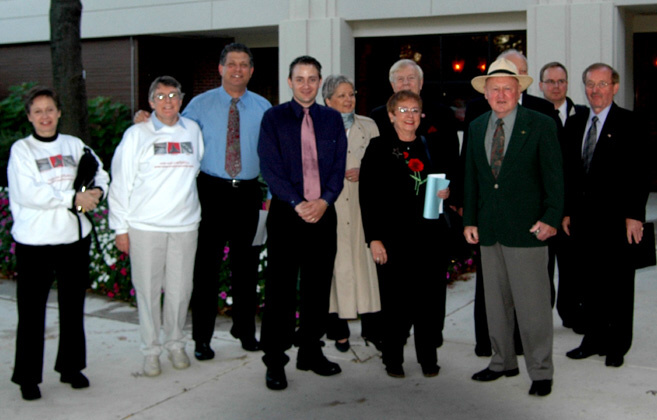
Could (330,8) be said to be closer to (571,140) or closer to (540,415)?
(571,140)

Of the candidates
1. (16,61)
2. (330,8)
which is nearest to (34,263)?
(330,8)

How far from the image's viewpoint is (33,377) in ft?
15.7

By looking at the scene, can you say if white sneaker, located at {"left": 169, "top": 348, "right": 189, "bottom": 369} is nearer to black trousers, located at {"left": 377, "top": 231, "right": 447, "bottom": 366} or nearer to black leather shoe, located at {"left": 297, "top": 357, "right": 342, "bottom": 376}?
black leather shoe, located at {"left": 297, "top": 357, "right": 342, "bottom": 376}

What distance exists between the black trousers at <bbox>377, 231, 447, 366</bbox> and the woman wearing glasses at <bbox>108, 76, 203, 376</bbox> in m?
1.36

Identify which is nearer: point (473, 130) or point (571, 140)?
point (473, 130)

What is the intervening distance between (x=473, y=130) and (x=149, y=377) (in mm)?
2663

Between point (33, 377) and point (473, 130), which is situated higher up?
point (473, 130)

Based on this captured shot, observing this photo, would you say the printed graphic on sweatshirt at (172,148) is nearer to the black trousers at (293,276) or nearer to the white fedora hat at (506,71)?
the black trousers at (293,276)

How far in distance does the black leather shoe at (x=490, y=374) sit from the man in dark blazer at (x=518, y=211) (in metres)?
0.22

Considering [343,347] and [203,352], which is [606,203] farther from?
[203,352]

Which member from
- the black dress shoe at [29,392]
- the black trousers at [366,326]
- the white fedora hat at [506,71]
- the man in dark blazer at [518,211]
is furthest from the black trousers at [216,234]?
the white fedora hat at [506,71]

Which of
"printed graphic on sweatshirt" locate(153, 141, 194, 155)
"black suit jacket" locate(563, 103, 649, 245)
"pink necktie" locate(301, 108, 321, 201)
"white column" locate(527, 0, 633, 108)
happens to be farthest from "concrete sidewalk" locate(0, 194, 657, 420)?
"white column" locate(527, 0, 633, 108)

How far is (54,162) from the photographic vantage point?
482cm

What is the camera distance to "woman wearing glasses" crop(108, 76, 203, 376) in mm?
5141
